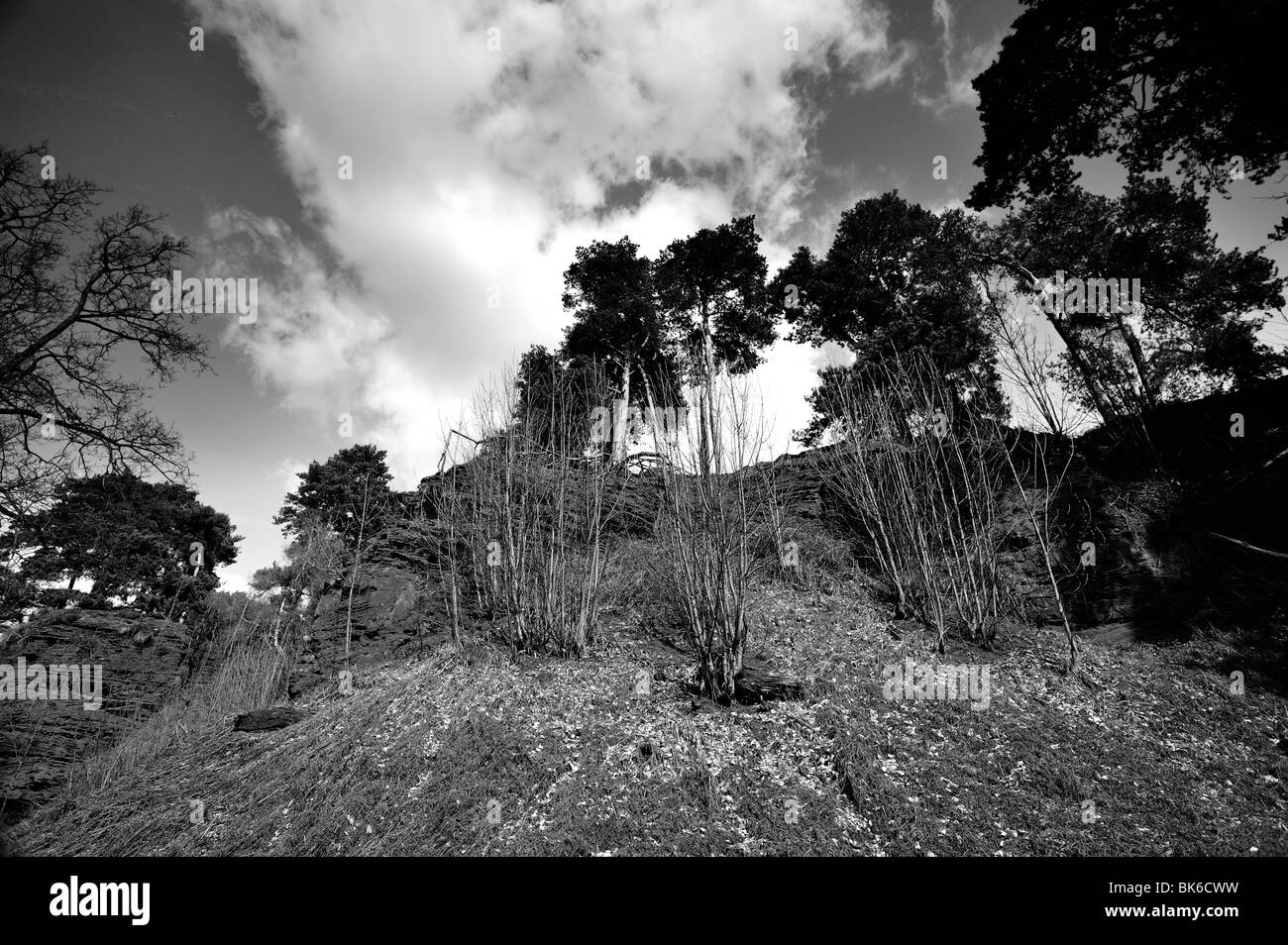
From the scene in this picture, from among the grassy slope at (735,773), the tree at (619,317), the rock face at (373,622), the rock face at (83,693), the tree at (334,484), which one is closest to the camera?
the grassy slope at (735,773)

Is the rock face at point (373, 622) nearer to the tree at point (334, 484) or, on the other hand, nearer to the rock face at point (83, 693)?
the rock face at point (83, 693)

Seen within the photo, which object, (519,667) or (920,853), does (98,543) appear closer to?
(519,667)

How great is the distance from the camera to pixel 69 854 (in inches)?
214

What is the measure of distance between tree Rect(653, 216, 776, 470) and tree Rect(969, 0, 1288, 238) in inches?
354

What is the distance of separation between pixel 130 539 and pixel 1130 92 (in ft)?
84.4

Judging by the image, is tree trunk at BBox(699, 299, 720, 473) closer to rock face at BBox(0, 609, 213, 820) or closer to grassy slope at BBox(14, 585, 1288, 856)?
grassy slope at BBox(14, 585, 1288, 856)

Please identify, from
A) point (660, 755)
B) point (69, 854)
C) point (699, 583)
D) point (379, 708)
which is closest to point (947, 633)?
point (699, 583)

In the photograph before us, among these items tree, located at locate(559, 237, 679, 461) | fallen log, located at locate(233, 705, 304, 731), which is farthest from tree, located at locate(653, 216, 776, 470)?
fallen log, located at locate(233, 705, 304, 731)

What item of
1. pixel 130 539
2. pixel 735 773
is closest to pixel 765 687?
pixel 735 773

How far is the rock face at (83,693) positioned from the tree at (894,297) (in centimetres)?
1659

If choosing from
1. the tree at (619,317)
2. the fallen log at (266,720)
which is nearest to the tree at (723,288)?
the tree at (619,317)

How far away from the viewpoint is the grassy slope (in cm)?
446

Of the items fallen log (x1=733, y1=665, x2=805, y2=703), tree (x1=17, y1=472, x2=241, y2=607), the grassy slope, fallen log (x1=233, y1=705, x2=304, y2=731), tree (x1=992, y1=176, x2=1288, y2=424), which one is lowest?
fallen log (x1=233, y1=705, x2=304, y2=731)

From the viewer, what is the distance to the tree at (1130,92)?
7.02 metres
